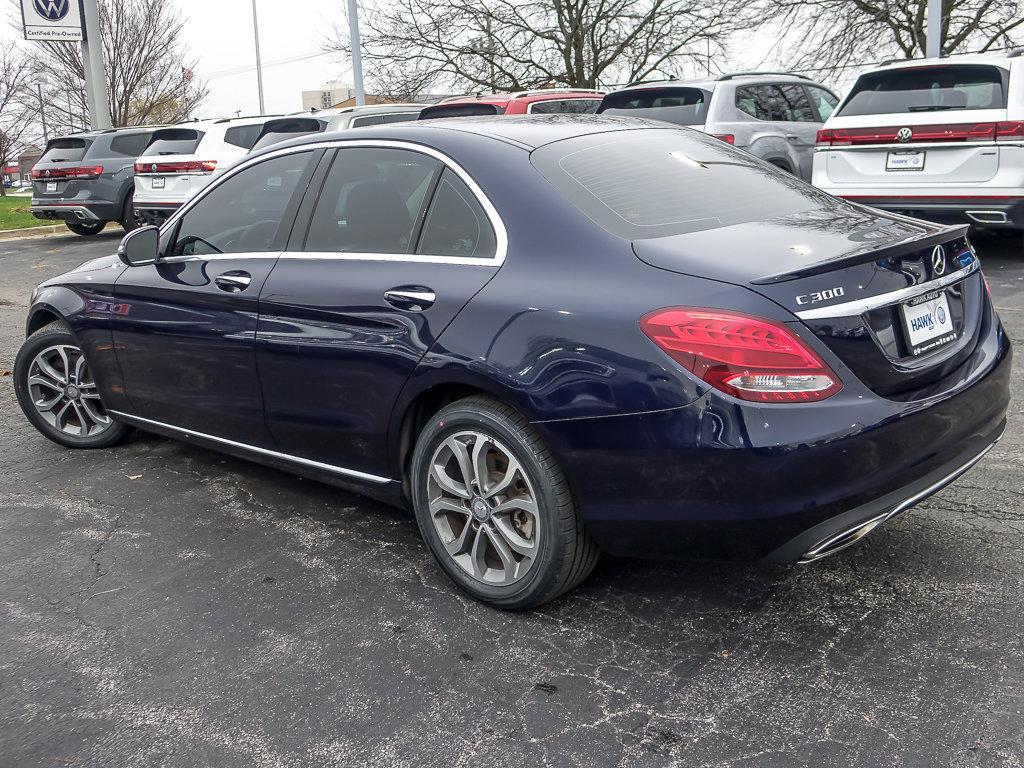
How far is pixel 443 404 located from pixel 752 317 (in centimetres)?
118

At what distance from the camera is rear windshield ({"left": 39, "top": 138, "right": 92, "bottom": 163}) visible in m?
16.2

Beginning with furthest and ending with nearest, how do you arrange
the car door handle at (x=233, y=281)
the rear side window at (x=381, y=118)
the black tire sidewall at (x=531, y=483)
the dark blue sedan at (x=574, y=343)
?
1. the rear side window at (x=381, y=118)
2. the car door handle at (x=233, y=281)
3. the black tire sidewall at (x=531, y=483)
4. the dark blue sedan at (x=574, y=343)

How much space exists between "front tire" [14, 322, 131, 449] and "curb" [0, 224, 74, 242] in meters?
13.9

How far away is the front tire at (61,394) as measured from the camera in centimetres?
521

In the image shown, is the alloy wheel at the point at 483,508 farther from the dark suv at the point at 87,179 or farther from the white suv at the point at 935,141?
the dark suv at the point at 87,179

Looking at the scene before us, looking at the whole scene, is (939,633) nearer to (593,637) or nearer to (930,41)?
(593,637)

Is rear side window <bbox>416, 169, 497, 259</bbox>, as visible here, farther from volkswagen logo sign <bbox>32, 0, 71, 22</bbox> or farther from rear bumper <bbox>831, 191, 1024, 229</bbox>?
volkswagen logo sign <bbox>32, 0, 71, 22</bbox>

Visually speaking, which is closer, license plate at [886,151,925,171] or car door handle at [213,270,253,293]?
car door handle at [213,270,253,293]

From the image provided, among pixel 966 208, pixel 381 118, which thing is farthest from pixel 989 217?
pixel 381 118

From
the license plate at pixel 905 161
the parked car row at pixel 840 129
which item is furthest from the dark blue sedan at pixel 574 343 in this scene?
the license plate at pixel 905 161

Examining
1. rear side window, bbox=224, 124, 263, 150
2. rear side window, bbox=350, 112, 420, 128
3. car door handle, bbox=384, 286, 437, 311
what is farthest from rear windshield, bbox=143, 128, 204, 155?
car door handle, bbox=384, 286, 437, 311

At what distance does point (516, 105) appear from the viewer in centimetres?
1223

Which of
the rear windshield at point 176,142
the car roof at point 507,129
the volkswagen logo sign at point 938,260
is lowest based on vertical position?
the volkswagen logo sign at point 938,260

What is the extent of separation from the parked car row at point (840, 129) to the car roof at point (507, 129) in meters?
1.91
